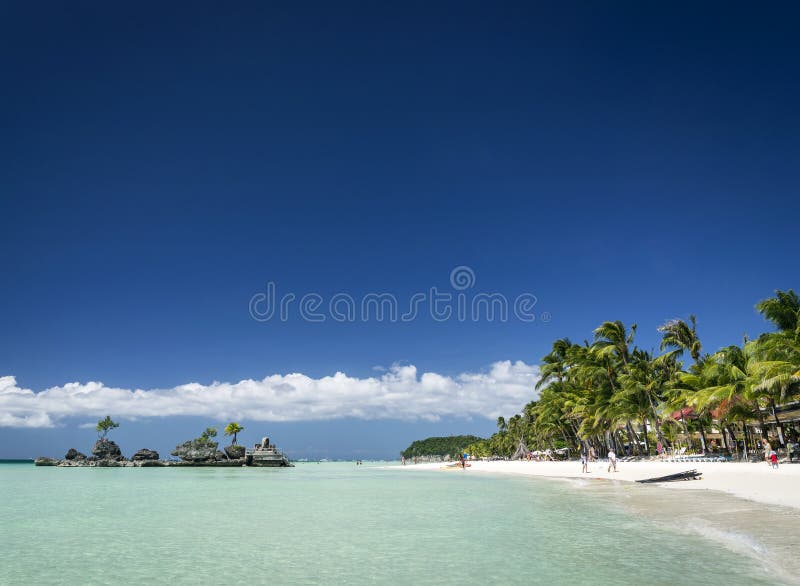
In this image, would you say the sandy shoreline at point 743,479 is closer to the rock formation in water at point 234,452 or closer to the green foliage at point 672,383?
the green foliage at point 672,383

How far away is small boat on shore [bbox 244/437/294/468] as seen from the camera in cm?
10081

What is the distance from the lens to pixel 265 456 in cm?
10112

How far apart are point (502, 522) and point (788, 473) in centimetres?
1646

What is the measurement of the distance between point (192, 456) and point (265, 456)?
52.4 feet

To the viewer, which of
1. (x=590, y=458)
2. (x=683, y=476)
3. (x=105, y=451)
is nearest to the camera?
(x=683, y=476)

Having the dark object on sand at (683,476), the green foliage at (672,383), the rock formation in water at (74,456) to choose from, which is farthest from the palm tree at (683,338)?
the rock formation in water at (74,456)

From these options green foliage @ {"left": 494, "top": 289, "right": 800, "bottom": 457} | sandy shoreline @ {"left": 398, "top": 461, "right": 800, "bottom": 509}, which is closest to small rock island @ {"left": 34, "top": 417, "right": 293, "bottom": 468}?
green foliage @ {"left": 494, "top": 289, "right": 800, "bottom": 457}

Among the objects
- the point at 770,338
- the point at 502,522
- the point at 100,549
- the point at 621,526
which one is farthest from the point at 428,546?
the point at 770,338

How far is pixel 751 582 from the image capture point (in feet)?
23.5

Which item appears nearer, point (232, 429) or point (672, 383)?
point (672, 383)

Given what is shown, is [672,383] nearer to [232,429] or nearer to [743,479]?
[743,479]

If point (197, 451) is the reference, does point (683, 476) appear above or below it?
above

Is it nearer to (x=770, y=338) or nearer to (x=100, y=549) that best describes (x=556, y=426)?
(x=770, y=338)

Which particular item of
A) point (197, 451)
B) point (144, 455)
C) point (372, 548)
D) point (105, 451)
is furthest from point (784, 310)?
point (105, 451)
